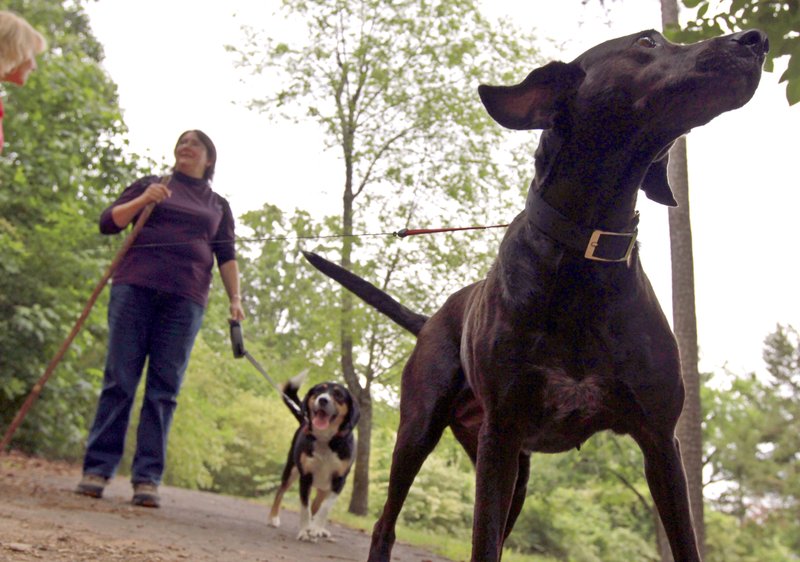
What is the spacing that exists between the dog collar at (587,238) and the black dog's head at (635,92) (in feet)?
0.60

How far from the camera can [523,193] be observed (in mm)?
11023

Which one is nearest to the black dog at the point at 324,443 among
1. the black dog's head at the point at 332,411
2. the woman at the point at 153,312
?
the black dog's head at the point at 332,411

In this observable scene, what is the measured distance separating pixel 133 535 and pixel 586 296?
10.0 feet

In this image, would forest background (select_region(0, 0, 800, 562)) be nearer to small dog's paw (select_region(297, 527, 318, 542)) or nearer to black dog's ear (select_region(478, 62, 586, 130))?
small dog's paw (select_region(297, 527, 318, 542))

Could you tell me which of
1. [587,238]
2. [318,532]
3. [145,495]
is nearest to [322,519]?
[318,532]

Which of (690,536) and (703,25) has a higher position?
(703,25)

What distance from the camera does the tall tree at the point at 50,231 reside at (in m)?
10.9

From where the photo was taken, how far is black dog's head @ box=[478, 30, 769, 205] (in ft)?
7.61

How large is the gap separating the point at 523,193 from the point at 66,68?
250 inches

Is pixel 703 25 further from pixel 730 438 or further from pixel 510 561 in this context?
pixel 730 438

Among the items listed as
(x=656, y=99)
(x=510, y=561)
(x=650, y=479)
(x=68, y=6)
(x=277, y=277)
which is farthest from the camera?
(x=68, y=6)

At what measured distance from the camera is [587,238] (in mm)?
2568

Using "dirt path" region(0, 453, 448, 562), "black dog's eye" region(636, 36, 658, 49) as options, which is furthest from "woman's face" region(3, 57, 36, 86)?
"black dog's eye" region(636, 36, 658, 49)

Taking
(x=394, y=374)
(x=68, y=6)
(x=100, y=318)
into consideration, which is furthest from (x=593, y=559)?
(x=68, y=6)
